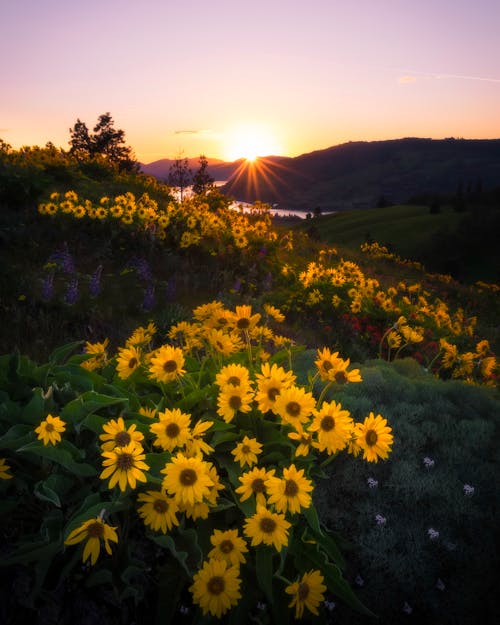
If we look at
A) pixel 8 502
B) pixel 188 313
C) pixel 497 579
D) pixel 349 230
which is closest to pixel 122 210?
pixel 188 313

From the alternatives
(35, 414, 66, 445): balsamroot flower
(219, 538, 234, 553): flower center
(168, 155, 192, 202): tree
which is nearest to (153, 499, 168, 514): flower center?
(219, 538, 234, 553): flower center

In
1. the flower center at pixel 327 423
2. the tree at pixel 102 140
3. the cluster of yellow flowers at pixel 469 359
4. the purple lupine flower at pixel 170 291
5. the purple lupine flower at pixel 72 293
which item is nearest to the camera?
the flower center at pixel 327 423

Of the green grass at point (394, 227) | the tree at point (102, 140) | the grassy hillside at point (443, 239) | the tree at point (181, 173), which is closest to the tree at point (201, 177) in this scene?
the tree at point (181, 173)

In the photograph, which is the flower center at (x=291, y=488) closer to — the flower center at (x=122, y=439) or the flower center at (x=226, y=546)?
the flower center at (x=226, y=546)

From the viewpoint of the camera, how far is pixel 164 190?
15.2 metres

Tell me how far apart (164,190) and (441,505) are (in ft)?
45.7

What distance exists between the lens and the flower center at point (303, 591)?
2.08m

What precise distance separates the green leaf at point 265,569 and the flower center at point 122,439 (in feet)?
2.74

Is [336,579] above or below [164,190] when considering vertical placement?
below

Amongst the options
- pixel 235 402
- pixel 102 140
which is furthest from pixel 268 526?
pixel 102 140

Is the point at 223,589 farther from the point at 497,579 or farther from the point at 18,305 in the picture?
the point at 18,305

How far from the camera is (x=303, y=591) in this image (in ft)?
6.86

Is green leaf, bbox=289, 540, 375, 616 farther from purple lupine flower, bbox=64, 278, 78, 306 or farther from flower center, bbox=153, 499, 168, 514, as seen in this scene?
purple lupine flower, bbox=64, 278, 78, 306

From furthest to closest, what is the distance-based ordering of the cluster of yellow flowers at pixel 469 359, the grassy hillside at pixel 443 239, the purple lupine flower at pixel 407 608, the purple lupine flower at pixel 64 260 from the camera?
the grassy hillside at pixel 443 239
the purple lupine flower at pixel 64 260
the cluster of yellow flowers at pixel 469 359
the purple lupine flower at pixel 407 608
